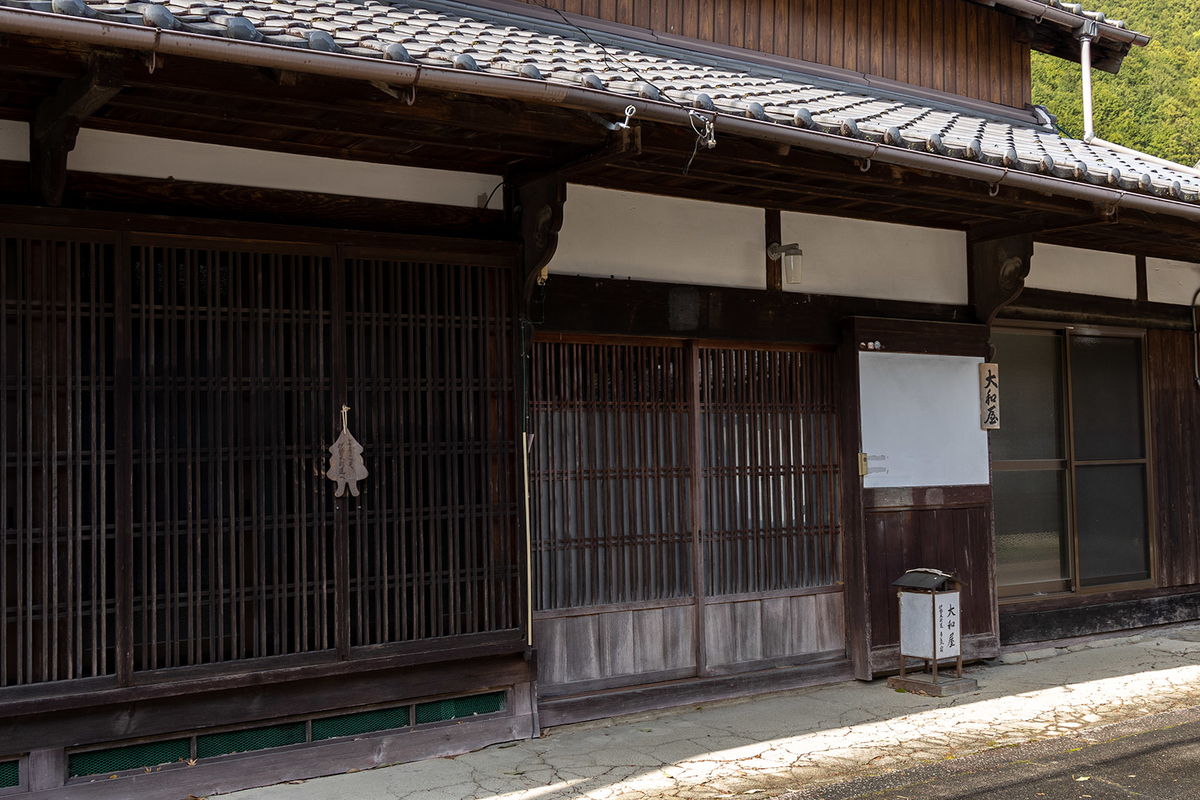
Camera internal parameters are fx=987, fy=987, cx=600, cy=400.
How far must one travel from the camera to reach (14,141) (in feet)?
16.7

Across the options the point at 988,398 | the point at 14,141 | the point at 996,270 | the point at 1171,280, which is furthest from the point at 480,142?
the point at 1171,280

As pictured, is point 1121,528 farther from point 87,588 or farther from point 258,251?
point 87,588

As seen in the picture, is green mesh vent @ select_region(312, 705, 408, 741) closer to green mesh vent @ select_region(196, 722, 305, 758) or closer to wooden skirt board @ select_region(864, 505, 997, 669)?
green mesh vent @ select_region(196, 722, 305, 758)

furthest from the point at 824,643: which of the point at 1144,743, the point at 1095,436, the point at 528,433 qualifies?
the point at 1095,436

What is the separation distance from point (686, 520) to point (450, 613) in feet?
6.81

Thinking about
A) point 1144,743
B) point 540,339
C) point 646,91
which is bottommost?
point 1144,743

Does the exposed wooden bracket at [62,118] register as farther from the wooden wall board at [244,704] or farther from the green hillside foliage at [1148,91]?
the green hillside foliage at [1148,91]

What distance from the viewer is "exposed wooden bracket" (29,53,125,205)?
4.23m

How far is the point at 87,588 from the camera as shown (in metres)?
5.20

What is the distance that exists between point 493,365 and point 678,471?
180 centimetres

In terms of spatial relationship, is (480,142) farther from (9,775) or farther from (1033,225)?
(1033,225)

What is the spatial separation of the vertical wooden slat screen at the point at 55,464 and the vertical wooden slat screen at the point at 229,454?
0.18m

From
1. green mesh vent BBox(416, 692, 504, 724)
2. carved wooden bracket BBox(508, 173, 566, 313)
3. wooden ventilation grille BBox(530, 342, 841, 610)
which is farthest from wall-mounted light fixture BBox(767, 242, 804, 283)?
green mesh vent BBox(416, 692, 504, 724)

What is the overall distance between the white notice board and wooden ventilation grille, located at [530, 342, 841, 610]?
0.32m
